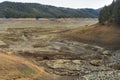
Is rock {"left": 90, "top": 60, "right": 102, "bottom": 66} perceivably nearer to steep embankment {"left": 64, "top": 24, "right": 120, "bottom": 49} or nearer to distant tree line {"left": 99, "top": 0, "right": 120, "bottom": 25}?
steep embankment {"left": 64, "top": 24, "right": 120, "bottom": 49}

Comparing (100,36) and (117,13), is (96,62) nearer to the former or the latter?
(100,36)

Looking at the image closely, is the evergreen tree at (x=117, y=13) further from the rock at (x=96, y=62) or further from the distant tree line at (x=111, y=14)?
the rock at (x=96, y=62)

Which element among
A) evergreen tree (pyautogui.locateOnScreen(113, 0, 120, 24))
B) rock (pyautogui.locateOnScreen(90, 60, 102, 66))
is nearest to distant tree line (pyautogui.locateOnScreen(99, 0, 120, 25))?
evergreen tree (pyautogui.locateOnScreen(113, 0, 120, 24))

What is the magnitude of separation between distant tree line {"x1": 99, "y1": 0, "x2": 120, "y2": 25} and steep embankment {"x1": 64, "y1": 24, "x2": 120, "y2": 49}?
2112mm

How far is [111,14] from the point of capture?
9631 cm

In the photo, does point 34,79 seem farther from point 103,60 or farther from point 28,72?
point 103,60

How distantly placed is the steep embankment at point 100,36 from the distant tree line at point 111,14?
2112mm

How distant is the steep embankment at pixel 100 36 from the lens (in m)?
76.5

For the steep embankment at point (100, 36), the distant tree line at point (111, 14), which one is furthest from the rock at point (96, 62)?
the distant tree line at point (111, 14)

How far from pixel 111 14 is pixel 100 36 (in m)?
14.2

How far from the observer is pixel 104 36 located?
83750 millimetres

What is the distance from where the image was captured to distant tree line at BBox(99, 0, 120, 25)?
286 ft

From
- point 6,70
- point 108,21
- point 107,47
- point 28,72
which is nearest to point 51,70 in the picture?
point 28,72

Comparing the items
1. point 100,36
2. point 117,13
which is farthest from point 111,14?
point 100,36
